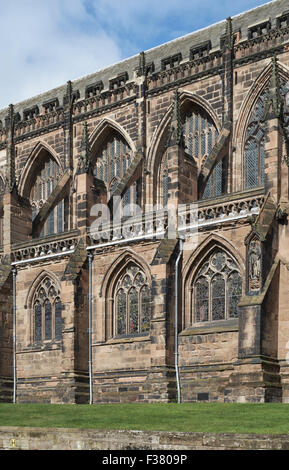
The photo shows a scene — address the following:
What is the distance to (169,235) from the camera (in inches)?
1106

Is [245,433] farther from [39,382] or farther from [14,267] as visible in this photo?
[14,267]

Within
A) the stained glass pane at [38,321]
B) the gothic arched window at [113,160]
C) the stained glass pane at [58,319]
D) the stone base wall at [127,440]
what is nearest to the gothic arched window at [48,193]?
the gothic arched window at [113,160]

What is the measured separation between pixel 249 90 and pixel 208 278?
8858 millimetres

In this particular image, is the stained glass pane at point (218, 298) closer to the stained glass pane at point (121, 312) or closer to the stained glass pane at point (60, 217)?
the stained glass pane at point (121, 312)

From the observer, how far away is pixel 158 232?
1134 inches

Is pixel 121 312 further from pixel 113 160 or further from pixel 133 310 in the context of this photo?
pixel 113 160

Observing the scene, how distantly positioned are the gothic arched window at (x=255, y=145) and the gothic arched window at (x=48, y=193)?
10.2 m

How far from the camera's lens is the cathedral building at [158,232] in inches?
1011

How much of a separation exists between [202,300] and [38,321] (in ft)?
27.8

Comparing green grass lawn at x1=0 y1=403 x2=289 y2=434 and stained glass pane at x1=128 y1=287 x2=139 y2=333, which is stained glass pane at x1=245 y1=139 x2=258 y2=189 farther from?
green grass lawn at x1=0 y1=403 x2=289 y2=434

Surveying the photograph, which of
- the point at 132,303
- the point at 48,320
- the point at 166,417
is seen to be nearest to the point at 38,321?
the point at 48,320

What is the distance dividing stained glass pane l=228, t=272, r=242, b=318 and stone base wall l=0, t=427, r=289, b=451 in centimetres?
1151
